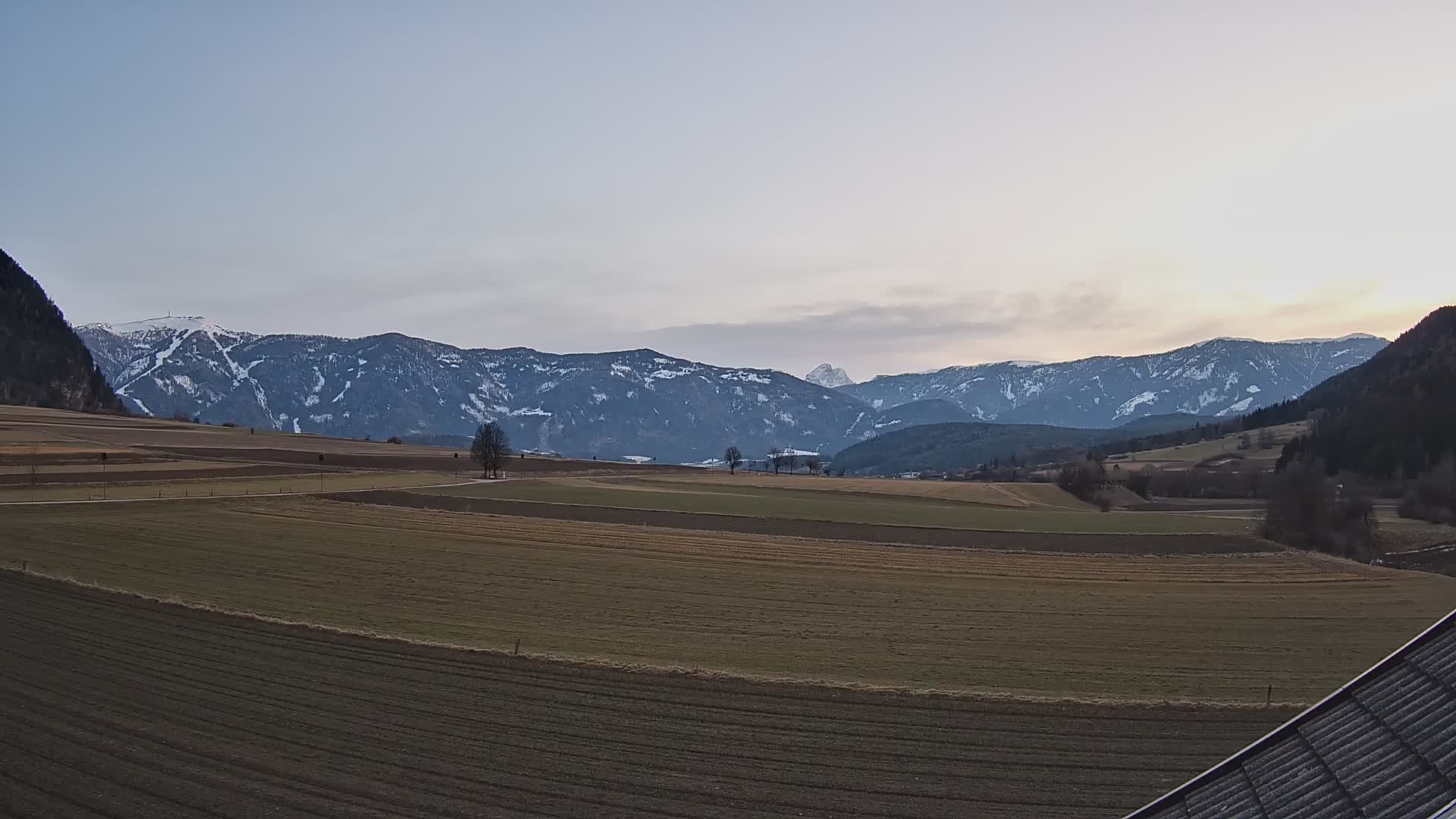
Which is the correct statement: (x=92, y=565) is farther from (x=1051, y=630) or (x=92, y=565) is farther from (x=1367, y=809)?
(x=1367, y=809)

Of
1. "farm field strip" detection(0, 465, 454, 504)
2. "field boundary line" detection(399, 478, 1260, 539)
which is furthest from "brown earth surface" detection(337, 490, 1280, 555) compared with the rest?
"farm field strip" detection(0, 465, 454, 504)

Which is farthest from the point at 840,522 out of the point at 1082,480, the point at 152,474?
the point at 1082,480

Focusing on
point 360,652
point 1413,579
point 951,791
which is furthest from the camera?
point 1413,579

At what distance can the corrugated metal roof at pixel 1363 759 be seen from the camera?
23.6 ft

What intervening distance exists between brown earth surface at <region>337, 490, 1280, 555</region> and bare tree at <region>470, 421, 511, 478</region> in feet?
105

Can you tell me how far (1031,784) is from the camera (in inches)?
680

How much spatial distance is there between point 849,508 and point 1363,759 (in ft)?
235

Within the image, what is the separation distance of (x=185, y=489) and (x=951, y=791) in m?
70.2

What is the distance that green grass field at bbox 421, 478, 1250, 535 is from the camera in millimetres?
69062

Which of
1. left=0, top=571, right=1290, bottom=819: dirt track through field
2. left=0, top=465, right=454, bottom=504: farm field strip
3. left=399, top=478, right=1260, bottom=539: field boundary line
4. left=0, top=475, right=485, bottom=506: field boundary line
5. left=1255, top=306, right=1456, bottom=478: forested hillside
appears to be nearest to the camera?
left=0, top=571, right=1290, bottom=819: dirt track through field

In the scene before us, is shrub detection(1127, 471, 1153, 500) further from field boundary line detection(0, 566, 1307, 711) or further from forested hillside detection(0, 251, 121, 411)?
forested hillside detection(0, 251, 121, 411)

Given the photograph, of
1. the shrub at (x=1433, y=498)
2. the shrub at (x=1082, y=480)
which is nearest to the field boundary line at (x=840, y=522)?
the shrub at (x=1433, y=498)

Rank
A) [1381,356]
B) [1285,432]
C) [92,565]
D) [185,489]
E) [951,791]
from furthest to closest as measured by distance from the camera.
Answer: [1381,356] → [1285,432] → [185,489] → [92,565] → [951,791]

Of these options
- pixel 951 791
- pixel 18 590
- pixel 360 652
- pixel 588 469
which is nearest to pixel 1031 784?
pixel 951 791
